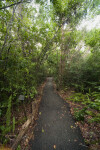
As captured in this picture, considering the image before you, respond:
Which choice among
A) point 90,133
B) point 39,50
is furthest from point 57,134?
point 39,50

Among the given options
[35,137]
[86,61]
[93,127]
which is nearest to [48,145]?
[35,137]

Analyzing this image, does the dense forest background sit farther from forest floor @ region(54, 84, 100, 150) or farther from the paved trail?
the paved trail

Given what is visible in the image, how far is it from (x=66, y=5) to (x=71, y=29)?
86.2 inches

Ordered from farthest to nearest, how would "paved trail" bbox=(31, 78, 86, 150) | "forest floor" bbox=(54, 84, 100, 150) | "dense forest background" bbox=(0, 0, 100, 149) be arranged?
"dense forest background" bbox=(0, 0, 100, 149)
"paved trail" bbox=(31, 78, 86, 150)
"forest floor" bbox=(54, 84, 100, 150)

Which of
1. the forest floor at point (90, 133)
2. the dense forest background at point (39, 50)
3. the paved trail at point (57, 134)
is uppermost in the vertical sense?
the dense forest background at point (39, 50)

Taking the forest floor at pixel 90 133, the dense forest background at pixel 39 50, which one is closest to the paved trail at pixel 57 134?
the forest floor at pixel 90 133

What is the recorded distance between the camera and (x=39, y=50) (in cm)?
428

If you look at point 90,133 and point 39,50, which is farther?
point 39,50

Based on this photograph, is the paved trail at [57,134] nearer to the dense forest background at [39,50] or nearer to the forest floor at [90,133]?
the forest floor at [90,133]

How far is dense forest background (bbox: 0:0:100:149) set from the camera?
2.05 m

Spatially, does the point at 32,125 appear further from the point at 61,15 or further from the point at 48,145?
the point at 61,15

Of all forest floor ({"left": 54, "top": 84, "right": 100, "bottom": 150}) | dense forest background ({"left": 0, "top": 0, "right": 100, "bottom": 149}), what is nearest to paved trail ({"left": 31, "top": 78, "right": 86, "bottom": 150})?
forest floor ({"left": 54, "top": 84, "right": 100, "bottom": 150})

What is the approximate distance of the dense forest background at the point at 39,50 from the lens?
2.05 metres

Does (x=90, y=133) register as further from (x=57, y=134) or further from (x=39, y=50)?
(x=39, y=50)
